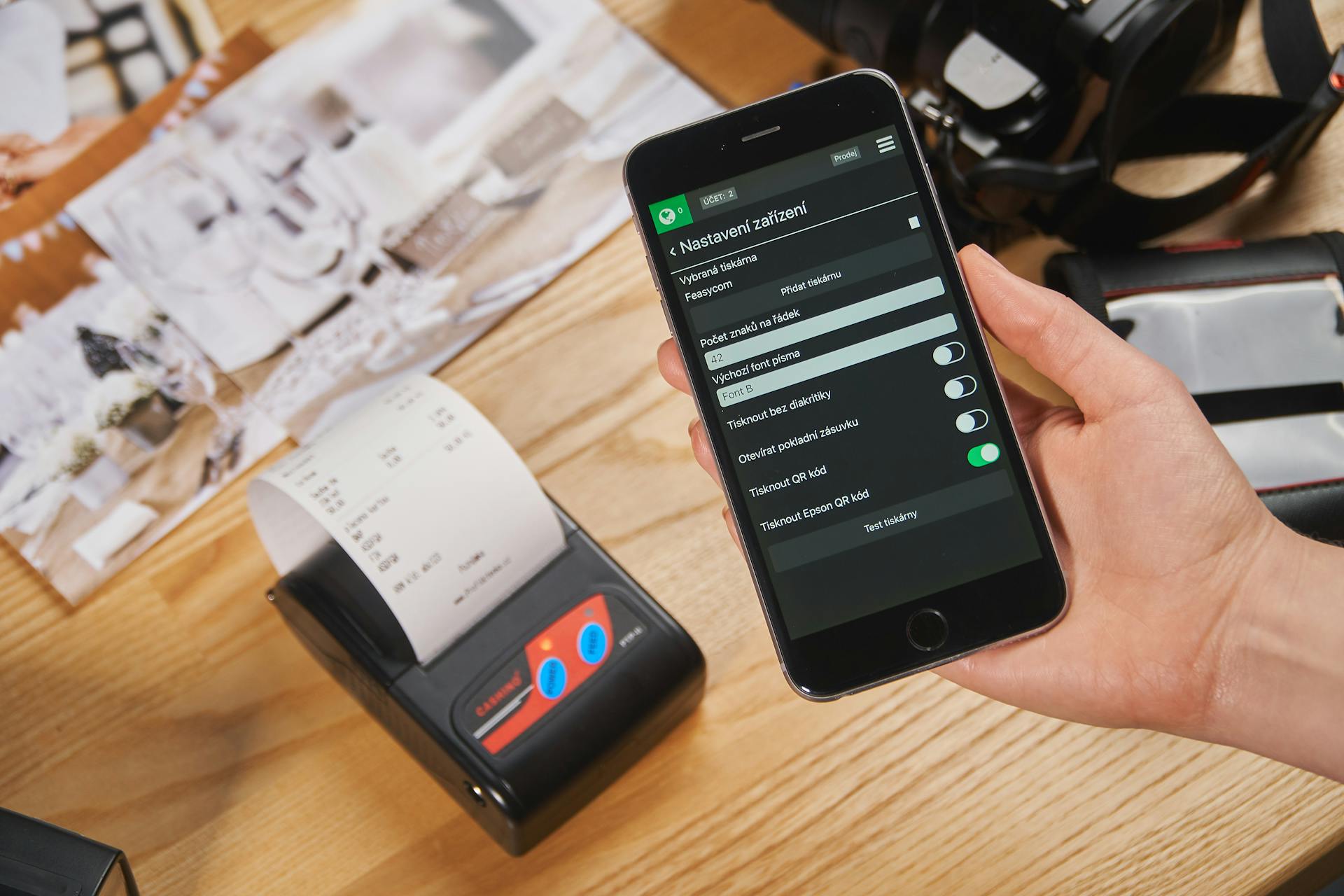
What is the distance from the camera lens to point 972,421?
49cm

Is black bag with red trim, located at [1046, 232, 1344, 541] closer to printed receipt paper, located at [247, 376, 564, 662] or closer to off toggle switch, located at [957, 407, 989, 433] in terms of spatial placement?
off toggle switch, located at [957, 407, 989, 433]

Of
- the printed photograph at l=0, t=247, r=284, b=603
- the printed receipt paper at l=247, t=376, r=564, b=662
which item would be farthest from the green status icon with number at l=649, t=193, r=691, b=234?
the printed photograph at l=0, t=247, r=284, b=603

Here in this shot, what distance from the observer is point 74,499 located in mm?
572

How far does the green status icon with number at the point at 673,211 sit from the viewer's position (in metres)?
0.49

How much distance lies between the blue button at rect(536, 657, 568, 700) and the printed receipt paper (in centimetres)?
4

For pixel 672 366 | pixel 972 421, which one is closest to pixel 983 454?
pixel 972 421

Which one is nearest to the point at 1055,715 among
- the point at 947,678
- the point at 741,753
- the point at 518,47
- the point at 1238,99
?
the point at 947,678

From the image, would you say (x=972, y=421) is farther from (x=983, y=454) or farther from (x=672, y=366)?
(x=672, y=366)

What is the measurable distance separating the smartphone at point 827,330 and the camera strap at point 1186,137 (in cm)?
11

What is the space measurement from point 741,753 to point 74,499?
400 mm

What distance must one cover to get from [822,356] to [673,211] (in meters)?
0.10

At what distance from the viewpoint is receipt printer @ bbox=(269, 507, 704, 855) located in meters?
0.48

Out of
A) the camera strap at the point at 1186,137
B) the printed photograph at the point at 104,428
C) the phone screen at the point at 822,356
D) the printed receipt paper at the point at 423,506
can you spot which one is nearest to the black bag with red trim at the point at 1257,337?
the camera strap at the point at 1186,137

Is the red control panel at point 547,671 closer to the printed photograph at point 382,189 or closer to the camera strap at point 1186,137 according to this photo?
the printed photograph at point 382,189
